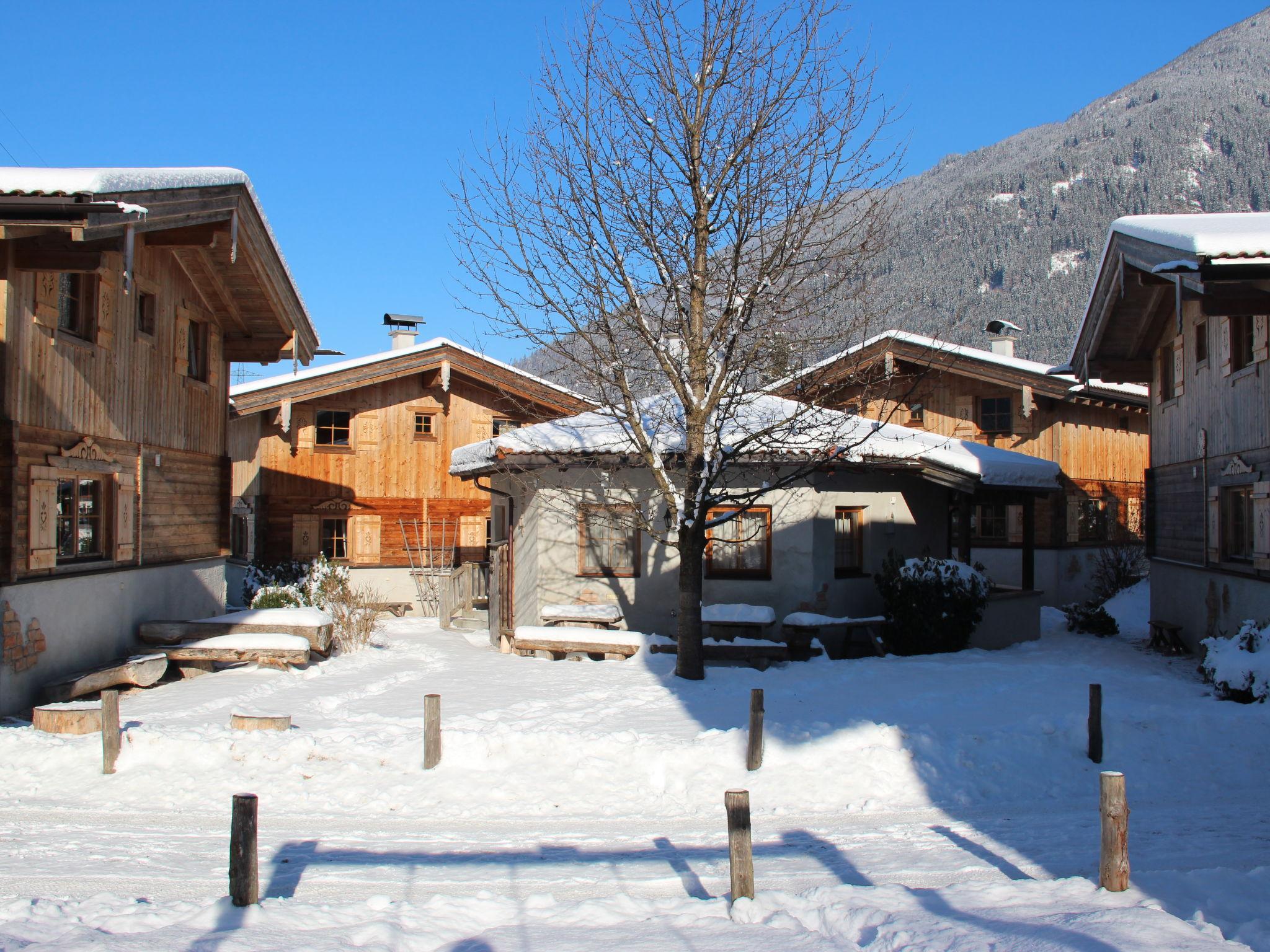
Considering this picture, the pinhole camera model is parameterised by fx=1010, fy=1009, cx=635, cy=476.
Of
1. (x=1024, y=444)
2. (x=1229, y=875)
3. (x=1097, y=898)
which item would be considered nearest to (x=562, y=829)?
(x=1097, y=898)

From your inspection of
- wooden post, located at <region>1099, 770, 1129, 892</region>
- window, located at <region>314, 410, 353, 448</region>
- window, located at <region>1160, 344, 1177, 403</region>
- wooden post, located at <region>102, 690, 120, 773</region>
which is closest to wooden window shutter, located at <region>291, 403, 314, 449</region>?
window, located at <region>314, 410, 353, 448</region>

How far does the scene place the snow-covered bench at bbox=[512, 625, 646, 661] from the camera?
14.5 meters

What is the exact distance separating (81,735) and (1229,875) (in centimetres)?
952

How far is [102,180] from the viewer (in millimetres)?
9805

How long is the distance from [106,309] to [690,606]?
8.10 metres

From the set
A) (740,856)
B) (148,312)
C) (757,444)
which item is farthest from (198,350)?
(740,856)

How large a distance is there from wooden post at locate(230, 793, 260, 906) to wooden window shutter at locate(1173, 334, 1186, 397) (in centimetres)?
1576

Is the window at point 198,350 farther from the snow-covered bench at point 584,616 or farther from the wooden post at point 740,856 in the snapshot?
the wooden post at point 740,856

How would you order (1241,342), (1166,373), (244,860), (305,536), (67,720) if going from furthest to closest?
→ (305,536) < (1166,373) < (1241,342) < (67,720) < (244,860)

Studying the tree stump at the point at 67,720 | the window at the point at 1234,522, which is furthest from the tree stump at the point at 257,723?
the window at the point at 1234,522

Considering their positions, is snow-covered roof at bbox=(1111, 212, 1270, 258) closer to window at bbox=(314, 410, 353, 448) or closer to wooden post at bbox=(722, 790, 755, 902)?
wooden post at bbox=(722, 790, 755, 902)

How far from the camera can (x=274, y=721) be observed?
9.56 m

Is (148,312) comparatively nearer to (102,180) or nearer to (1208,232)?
(102,180)

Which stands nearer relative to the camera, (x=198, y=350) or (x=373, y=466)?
(x=198, y=350)
